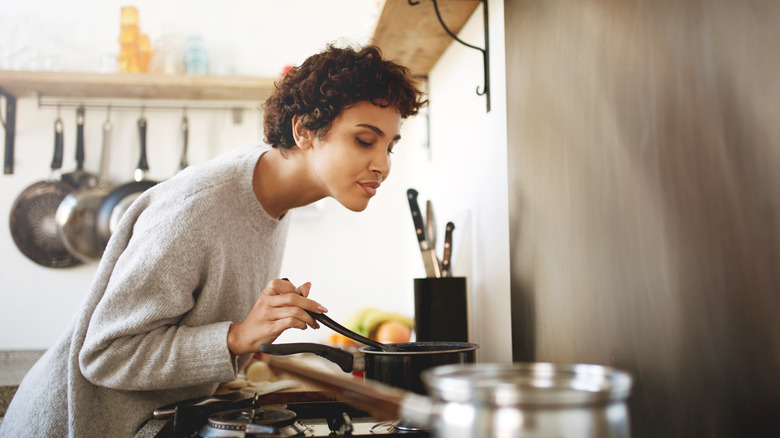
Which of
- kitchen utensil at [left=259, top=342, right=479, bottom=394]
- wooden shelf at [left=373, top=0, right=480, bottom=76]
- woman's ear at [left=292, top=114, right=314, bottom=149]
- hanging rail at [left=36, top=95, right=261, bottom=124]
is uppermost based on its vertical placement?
hanging rail at [left=36, top=95, right=261, bottom=124]

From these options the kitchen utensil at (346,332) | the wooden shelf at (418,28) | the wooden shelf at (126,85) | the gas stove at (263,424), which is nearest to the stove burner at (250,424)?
the gas stove at (263,424)

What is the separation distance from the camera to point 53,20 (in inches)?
85.7

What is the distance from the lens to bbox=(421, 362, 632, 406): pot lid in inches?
13.3

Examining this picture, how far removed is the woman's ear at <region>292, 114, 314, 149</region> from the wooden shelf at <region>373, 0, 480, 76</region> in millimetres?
390

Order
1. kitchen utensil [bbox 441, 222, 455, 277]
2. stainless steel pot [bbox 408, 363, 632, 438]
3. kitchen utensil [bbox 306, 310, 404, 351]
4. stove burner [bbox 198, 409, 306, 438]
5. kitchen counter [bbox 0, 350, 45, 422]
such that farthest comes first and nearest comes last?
1. kitchen counter [bbox 0, 350, 45, 422]
2. kitchen utensil [bbox 441, 222, 455, 277]
3. kitchen utensil [bbox 306, 310, 404, 351]
4. stove burner [bbox 198, 409, 306, 438]
5. stainless steel pot [bbox 408, 363, 632, 438]

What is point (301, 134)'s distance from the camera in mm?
1046

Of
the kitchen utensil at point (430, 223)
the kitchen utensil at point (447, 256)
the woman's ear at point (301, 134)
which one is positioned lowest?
the kitchen utensil at point (447, 256)

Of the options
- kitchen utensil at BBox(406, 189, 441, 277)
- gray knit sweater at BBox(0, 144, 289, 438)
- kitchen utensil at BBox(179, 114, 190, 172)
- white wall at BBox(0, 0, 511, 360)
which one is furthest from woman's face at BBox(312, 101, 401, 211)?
kitchen utensil at BBox(179, 114, 190, 172)

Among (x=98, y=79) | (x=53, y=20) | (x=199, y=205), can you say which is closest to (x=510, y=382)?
(x=199, y=205)

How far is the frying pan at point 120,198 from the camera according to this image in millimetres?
2059

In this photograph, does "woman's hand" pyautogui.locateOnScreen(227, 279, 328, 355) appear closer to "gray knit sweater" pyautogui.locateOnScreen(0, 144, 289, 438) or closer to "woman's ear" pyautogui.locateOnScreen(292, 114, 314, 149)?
"gray knit sweater" pyautogui.locateOnScreen(0, 144, 289, 438)

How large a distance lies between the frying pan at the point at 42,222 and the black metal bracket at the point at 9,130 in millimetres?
108

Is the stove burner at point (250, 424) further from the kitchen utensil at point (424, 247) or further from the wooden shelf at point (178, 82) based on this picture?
the wooden shelf at point (178, 82)

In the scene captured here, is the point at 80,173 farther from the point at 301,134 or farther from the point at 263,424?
the point at 263,424
